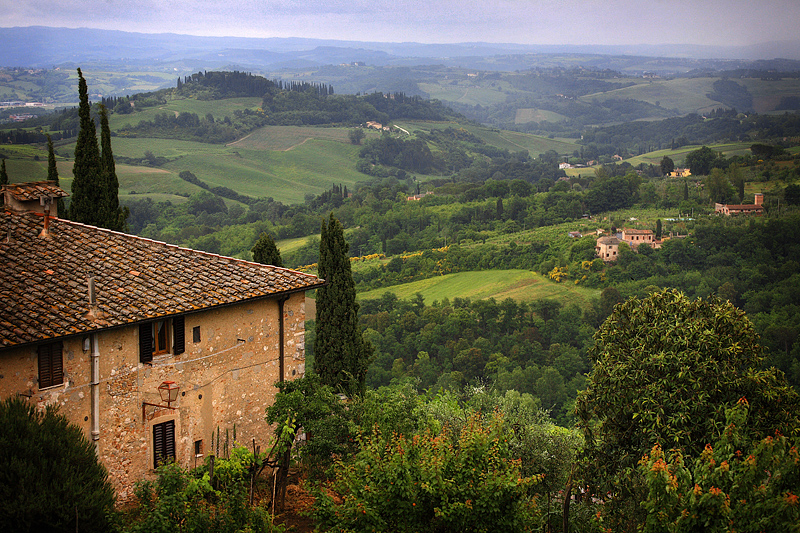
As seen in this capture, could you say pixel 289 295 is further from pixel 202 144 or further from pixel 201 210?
pixel 202 144

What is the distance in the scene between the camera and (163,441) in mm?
11719

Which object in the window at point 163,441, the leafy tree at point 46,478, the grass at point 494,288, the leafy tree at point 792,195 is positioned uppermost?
the leafy tree at point 46,478

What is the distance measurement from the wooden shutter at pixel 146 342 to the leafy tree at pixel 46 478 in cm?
271

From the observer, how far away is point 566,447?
603 inches

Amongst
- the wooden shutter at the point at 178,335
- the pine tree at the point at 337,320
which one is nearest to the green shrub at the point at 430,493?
the wooden shutter at the point at 178,335

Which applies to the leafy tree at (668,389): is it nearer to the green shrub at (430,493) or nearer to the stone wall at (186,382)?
the green shrub at (430,493)

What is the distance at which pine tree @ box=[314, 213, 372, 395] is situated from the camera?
21.6 m

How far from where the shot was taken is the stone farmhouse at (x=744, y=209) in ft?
361

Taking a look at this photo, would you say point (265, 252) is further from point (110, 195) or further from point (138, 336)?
point (138, 336)

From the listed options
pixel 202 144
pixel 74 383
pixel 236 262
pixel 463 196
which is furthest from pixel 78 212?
pixel 202 144

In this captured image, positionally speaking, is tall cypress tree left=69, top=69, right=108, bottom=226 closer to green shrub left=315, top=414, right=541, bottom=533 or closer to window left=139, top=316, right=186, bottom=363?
window left=139, top=316, right=186, bottom=363

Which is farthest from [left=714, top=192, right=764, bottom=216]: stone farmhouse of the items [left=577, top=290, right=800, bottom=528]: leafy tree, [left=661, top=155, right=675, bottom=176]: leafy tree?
[left=577, top=290, right=800, bottom=528]: leafy tree

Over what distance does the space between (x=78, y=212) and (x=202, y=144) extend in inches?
7398

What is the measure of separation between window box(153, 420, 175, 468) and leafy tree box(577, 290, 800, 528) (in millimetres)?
7785
